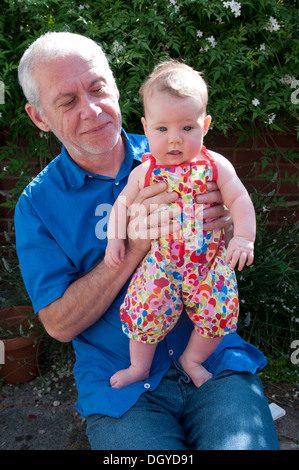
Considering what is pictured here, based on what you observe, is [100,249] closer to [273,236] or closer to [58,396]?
[58,396]

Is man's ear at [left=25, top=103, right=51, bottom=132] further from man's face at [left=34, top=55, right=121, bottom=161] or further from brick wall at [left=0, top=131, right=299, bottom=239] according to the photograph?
brick wall at [left=0, top=131, right=299, bottom=239]

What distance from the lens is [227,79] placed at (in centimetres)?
306

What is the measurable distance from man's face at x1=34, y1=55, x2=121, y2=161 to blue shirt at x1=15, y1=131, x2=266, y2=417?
5.3 inches

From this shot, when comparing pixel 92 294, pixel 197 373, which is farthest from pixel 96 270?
pixel 197 373

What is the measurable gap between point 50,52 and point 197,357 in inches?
51.7

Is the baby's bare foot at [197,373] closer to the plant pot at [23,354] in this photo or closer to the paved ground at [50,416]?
the paved ground at [50,416]

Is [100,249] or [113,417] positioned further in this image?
[100,249]

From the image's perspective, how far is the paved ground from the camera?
7.88 ft

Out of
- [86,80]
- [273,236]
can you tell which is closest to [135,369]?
[86,80]

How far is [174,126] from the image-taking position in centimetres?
155

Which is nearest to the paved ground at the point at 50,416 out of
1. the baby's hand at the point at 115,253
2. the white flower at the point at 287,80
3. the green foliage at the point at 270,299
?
the green foliage at the point at 270,299

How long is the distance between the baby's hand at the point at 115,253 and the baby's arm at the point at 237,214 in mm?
412

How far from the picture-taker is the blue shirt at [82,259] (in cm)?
184
